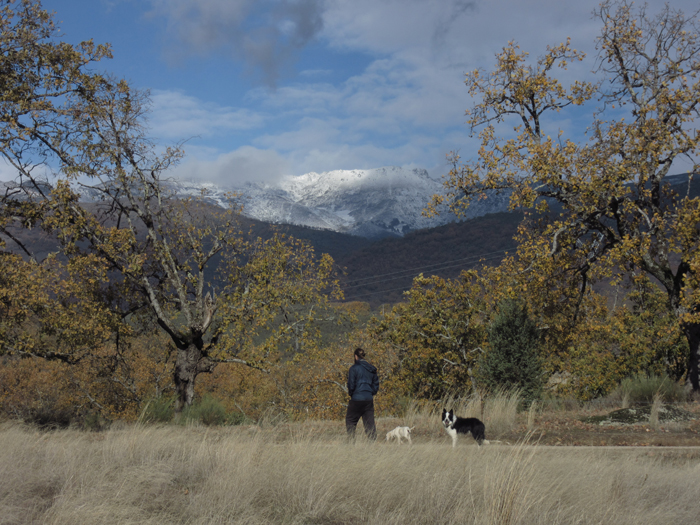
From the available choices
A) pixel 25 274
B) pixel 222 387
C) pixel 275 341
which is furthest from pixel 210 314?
pixel 222 387

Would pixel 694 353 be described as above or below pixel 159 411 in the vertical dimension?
above

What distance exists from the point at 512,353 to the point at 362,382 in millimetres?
13110

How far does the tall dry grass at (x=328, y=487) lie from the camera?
4207 mm

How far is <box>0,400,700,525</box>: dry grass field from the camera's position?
4.21 metres

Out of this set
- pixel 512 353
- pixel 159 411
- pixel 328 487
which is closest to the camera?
pixel 328 487

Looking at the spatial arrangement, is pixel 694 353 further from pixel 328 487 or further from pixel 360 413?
pixel 328 487

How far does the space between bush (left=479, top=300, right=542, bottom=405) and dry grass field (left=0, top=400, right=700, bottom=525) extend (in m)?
13.5

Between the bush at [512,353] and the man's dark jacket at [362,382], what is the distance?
12045mm

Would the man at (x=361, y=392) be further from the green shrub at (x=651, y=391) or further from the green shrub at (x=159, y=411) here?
the green shrub at (x=651, y=391)

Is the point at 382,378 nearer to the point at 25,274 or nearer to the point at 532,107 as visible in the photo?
the point at 532,107

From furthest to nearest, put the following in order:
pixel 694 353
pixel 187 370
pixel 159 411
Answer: pixel 187 370
pixel 694 353
pixel 159 411

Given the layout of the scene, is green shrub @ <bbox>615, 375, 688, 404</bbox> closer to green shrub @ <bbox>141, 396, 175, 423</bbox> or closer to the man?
the man

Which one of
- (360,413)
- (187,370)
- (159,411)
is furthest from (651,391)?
(187,370)

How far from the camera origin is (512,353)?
65.1ft
